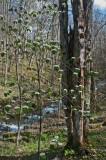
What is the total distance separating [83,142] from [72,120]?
25.0 inches

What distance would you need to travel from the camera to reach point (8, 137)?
1383cm

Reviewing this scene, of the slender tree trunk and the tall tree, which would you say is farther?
the slender tree trunk

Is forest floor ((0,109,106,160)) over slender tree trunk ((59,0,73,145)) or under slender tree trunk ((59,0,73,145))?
under

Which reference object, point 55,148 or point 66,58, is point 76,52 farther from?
point 55,148

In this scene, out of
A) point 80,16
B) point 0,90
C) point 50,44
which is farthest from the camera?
point 0,90

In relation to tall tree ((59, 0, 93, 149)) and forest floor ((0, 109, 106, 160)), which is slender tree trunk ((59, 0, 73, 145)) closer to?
tall tree ((59, 0, 93, 149))

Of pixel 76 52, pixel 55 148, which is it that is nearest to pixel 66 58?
pixel 76 52

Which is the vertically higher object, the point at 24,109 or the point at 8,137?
the point at 24,109

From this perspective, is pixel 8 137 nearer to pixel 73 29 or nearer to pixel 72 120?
pixel 72 120

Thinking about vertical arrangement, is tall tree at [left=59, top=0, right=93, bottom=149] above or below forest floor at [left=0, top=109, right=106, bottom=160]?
above

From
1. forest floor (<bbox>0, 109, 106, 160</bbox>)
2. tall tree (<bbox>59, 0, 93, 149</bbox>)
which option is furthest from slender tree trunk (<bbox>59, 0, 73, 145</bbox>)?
forest floor (<bbox>0, 109, 106, 160</bbox>)

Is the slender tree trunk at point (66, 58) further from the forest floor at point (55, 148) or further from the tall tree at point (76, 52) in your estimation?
the forest floor at point (55, 148)

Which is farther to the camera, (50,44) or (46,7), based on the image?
(46,7)

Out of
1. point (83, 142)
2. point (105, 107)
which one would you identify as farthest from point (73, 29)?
point (105, 107)
